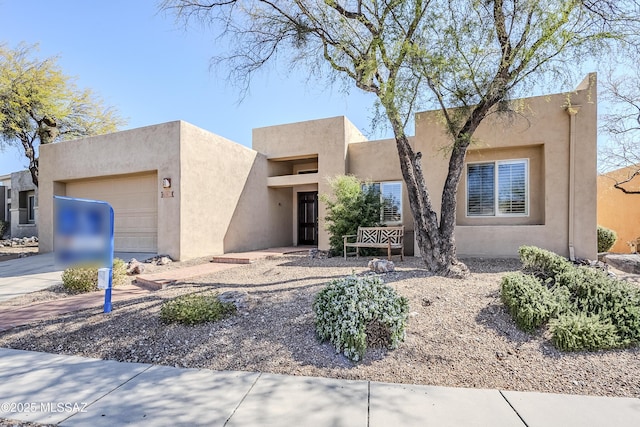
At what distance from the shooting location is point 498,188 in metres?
9.66

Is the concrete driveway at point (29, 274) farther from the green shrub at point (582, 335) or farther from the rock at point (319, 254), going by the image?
the green shrub at point (582, 335)

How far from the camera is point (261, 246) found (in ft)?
43.8

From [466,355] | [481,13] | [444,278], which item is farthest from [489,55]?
[466,355]

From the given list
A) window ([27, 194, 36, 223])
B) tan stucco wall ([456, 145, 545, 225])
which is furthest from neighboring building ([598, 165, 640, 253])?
window ([27, 194, 36, 223])

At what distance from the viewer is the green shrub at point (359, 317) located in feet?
12.1

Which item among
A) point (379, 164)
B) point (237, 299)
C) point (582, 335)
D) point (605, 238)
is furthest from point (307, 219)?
point (582, 335)

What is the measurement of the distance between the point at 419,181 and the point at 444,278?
201 cm

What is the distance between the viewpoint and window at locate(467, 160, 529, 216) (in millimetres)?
9492

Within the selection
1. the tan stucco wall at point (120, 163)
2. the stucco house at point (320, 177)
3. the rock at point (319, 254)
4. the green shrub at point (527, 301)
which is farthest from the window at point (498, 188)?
the tan stucco wall at point (120, 163)

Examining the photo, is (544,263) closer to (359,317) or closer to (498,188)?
(359,317)

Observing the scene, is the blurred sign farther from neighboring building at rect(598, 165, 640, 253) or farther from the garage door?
neighboring building at rect(598, 165, 640, 253)

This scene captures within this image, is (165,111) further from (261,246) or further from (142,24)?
(261,246)

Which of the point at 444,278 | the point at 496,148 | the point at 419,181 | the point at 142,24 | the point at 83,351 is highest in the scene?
the point at 142,24

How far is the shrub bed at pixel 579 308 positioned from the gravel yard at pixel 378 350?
14cm
